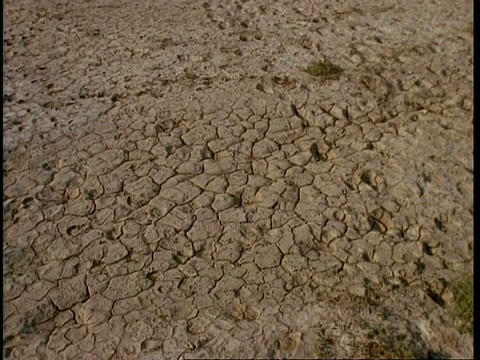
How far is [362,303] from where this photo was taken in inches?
106

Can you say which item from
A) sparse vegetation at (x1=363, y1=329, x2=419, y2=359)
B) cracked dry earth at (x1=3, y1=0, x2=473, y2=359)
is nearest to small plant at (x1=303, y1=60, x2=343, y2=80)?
cracked dry earth at (x1=3, y1=0, x2=473, y2=359)

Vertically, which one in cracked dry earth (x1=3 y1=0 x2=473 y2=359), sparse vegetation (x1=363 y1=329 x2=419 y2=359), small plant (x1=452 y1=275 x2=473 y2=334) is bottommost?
small plant (x1=452 y1=275 x2=473 y2=334)

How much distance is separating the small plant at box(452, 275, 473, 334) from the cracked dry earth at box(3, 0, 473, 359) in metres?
0.05

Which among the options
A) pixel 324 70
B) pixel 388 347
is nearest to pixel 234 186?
pixel 388 347

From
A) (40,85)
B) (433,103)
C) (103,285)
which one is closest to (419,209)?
(433,103)

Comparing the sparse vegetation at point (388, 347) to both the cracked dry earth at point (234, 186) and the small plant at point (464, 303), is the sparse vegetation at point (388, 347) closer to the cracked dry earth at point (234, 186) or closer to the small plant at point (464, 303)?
the cracked dry earth at point (234, 186)

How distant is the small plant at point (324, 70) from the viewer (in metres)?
4.12

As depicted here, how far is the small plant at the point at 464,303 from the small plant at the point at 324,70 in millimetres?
1799

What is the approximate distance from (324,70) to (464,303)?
204 cm

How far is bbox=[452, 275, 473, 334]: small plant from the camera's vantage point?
2.67m

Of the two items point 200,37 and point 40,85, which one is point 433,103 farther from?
point 40,85

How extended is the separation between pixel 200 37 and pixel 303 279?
2.53 m

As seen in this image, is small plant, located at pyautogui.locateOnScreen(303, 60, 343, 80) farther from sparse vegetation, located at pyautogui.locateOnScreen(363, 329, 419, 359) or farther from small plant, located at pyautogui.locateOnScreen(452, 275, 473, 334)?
sparse vegetation, located at pyautogui.locateOnScreen(363, 329, 419, 359)
